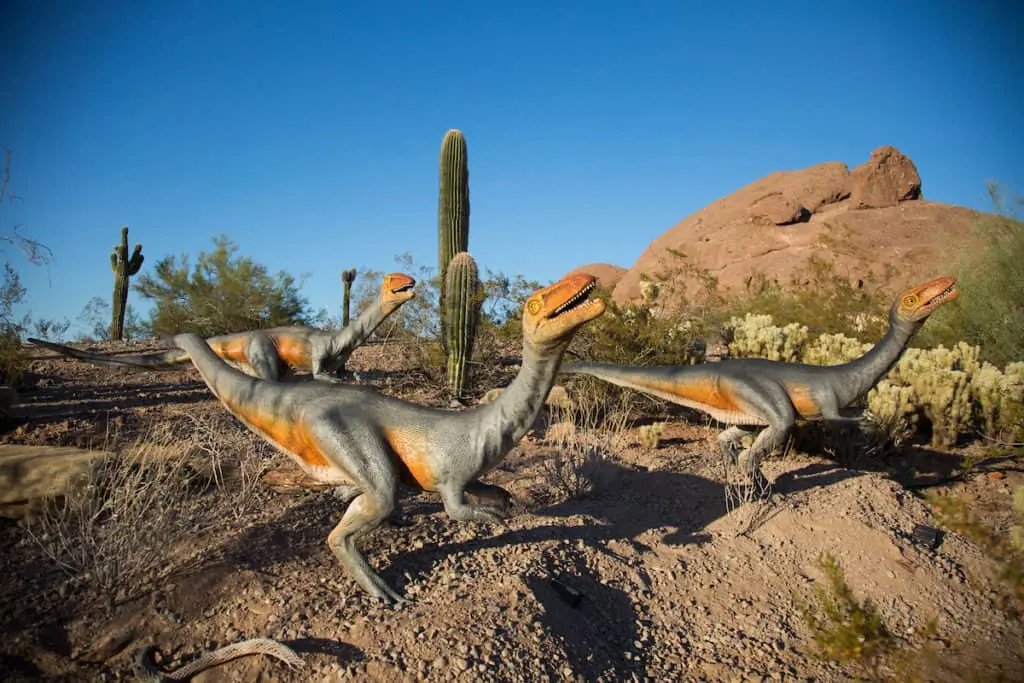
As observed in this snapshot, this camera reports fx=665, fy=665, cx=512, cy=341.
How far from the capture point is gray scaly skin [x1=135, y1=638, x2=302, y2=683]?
2.59 metres

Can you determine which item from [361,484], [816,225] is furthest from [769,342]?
[816,225]

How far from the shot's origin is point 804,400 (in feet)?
17.0

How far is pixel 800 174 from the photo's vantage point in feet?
116

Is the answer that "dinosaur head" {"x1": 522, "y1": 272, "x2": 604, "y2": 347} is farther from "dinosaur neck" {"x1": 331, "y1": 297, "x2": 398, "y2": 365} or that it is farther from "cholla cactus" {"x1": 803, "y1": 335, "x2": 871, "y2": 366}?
"cholla cactus" {"x1": 803, "y1": 335, "x2": 871, "y2": 366}

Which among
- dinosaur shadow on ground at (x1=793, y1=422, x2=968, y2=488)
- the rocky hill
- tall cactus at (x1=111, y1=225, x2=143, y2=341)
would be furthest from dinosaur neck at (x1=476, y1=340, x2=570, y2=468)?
the rocky hill

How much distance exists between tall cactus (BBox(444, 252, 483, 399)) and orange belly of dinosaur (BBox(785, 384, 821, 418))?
464cm

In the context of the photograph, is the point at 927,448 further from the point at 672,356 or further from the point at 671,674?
the point at 671,674

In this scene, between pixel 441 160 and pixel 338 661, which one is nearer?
pixel 338 661

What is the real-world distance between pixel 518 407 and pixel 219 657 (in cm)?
159

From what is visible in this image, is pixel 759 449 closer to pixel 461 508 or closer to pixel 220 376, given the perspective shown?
pixel 461 508

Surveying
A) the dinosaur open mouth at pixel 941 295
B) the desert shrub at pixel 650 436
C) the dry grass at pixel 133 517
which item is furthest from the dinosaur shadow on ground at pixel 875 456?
the dry grass at pixel 133 517

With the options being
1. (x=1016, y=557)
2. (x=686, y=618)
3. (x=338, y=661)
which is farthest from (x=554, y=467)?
(x=1016, y=557)

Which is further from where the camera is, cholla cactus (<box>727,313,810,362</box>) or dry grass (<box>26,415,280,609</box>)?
cholla cactus (<box>727,313,810,362</box>)

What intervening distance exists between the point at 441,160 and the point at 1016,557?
8506 millimetres
